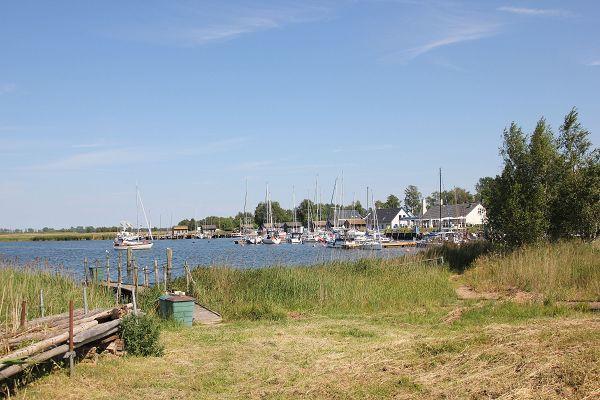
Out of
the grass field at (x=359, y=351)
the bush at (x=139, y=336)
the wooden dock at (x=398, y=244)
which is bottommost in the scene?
the wooden dock at (x=398, y=244)

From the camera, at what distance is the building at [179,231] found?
543ft

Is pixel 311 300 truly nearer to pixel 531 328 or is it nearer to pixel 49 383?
pixel 531 328

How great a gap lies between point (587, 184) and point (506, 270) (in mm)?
8865

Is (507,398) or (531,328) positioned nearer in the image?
(507,398)

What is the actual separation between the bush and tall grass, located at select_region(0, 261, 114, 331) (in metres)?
2.62

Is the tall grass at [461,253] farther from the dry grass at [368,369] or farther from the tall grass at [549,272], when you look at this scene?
the dry grass at [368,369]

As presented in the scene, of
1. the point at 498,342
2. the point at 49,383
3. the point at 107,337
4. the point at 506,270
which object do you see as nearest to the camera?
the point at 49,383

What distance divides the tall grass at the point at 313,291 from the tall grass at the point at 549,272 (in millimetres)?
2350

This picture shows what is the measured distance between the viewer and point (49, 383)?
10289mm

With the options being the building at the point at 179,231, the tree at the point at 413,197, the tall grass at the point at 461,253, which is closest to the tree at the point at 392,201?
the tree at the point at 413,197

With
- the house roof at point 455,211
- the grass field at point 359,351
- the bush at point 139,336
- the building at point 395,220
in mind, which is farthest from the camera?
the building at point 395,220

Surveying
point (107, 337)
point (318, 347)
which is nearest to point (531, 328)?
point (318, 347)

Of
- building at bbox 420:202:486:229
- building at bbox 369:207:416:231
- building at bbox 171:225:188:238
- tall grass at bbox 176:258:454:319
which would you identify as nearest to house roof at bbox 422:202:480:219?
building at bbox 420:202:486:229

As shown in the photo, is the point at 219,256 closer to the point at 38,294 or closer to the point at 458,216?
the point at 38,294
